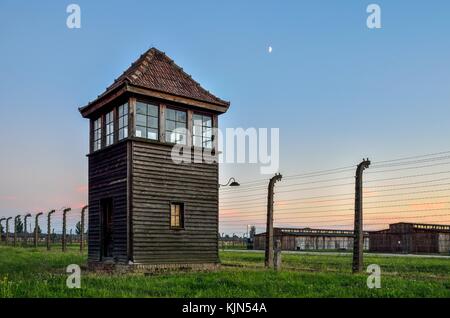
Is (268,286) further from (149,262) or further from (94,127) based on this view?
(94,127)

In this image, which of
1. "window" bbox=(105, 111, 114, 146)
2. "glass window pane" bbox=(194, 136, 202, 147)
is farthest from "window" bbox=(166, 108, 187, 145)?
"window" bbox=(105, 111, 114, 146)

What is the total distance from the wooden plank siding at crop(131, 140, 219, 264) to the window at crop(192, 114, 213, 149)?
3.09 ft

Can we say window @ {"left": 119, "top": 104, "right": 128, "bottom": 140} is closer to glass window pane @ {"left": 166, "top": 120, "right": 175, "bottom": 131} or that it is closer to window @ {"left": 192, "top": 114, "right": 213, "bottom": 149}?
glass window pane @ {"left": 166, "top": 120, "right": 175, "bottom": 131}

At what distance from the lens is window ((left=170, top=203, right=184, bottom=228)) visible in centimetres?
1995

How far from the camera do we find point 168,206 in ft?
64.3

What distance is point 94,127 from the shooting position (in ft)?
72.0

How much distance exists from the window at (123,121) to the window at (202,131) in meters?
2.90

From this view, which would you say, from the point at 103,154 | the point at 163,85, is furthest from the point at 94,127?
the point at 163,85

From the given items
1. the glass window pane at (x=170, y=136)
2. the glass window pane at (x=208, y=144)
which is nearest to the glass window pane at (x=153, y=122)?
the glass window pane at (x=170, y=136)

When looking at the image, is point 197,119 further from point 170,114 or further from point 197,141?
point 170,114

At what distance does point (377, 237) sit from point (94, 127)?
36.7m

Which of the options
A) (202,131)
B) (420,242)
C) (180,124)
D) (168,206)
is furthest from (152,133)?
(420,242)

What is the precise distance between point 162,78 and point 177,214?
5702 millimetres

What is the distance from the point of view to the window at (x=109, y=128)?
20.4 metres
